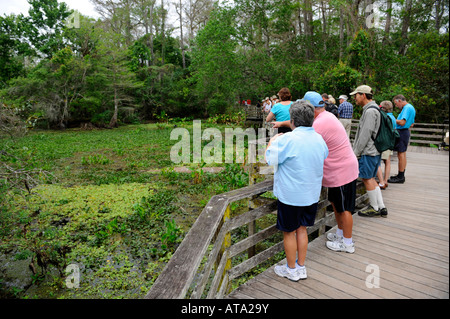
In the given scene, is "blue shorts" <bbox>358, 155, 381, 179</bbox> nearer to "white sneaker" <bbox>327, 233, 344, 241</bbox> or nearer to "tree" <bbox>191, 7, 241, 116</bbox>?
"white sneaker" <bbox>327, 233, 344, 241</bbox>

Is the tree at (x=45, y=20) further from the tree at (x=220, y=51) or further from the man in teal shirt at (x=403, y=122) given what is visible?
the man in teal shirt at (x=403, y=122)

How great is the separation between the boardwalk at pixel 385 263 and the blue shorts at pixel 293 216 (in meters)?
0.53

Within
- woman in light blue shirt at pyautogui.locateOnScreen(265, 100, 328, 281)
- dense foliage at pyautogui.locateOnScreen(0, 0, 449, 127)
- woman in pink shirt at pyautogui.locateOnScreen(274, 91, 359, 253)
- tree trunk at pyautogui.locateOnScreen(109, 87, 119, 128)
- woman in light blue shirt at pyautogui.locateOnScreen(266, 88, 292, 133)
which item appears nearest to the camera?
woman in light blue shirt at pyautogui.locateOnScreen(265, 100, 328, 281)

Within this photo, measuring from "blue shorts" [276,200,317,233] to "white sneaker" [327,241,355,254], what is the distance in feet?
2.76

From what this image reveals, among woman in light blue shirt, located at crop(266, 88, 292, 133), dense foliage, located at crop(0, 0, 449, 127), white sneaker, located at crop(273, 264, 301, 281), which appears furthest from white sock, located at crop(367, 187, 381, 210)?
dense foliage, located at crop(0, 0, 449, 127)

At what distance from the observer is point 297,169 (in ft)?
8.00

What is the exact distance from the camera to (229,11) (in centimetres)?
2388

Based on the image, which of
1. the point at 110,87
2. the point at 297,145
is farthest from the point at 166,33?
the point at 297,145

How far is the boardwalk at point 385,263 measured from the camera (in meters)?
2.50

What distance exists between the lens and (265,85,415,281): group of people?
2443 mm

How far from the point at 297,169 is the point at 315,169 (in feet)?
0.55

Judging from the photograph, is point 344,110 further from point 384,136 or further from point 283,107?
point 384,136

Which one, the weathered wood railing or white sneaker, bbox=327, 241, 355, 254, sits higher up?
the weathered wood railing

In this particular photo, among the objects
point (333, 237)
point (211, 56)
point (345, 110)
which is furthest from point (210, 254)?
point (211, 56)
